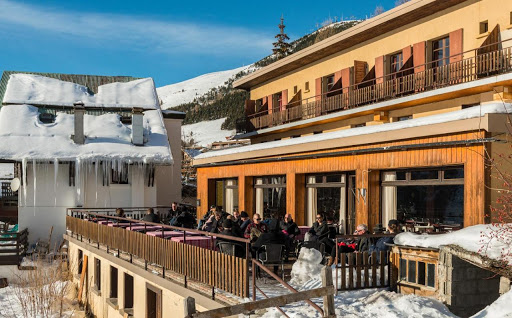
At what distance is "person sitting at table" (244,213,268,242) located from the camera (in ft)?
42.6

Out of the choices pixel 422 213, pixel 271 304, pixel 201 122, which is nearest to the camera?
pixel 271 304

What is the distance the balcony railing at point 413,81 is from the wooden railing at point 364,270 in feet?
31.5

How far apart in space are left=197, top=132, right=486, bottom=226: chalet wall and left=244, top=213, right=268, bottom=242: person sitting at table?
11.5ft

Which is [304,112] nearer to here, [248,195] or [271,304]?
[248,195]

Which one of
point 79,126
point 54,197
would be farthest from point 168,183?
point 54,197

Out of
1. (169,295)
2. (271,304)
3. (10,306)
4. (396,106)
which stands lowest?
(10,306)

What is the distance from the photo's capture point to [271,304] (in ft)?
25.1

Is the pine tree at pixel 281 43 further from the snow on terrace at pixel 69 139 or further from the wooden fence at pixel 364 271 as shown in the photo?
the wooden fence at pixel 364 271

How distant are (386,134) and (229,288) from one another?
749 cm

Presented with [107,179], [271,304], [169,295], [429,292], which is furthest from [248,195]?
[271,304]

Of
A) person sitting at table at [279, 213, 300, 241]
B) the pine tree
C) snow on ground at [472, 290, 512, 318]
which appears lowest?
snow on ground at [472, 290, 512, 318]

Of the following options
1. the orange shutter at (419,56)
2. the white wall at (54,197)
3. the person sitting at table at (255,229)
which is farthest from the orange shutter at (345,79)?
the person sitting at table at (255,229)

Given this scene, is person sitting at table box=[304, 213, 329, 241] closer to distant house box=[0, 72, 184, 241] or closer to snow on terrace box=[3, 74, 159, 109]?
distant house box=[0, 72, 184, 241]

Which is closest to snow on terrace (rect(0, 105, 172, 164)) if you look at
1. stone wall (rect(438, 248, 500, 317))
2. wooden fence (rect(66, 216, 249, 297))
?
wooden fence (rect(66, 216, 249, 297))
